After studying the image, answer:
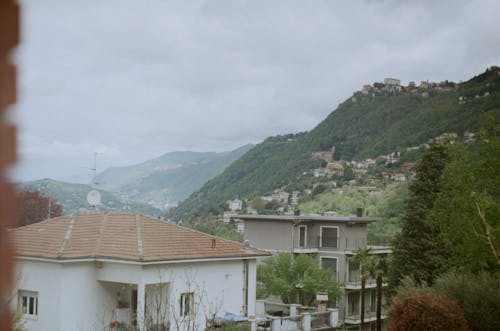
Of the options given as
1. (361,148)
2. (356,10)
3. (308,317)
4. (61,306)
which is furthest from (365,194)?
(61,306)

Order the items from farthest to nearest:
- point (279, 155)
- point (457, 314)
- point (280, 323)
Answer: point (279, 155) < point (280, 323) < point (457, 314)

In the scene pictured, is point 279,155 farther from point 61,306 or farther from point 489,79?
point 61,306

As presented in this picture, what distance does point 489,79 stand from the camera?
323ft

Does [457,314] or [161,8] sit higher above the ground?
[161,8]

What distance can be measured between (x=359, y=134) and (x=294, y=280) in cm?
6167

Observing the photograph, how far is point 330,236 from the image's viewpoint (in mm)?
46875

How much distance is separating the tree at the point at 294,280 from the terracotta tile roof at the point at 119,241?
10.5m

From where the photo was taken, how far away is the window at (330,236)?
46.7 meters

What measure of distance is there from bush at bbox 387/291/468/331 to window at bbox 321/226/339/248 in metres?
30.3

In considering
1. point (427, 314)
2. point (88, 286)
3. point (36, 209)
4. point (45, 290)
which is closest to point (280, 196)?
point (36, 209)

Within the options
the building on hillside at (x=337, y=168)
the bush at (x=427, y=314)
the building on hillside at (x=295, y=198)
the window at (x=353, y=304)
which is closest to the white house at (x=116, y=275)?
the bush at (x=427, y=314)

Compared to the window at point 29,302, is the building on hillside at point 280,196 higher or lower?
higher

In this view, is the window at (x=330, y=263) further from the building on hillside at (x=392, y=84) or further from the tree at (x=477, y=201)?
the building on hillside at (x=392, y=84)

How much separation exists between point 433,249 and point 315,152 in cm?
6946
